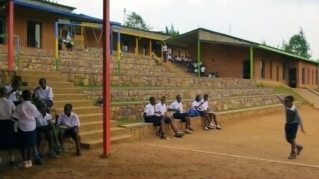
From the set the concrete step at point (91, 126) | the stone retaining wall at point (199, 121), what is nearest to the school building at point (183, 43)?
the stone retaining wall at point (199, 121)

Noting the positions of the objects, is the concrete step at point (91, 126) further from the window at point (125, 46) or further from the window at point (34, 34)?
the window at point (125, 46)

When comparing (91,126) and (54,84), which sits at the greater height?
(54,84)

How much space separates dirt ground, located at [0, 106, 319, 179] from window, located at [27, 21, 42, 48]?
48.9ft

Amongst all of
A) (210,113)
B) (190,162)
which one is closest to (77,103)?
(190,162)

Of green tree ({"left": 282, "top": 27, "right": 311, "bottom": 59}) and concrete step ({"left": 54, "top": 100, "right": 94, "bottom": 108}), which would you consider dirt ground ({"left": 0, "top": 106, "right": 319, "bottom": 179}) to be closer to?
concrete step ({"left": 54, "top": 100, "right": 94, "bottom": 108})

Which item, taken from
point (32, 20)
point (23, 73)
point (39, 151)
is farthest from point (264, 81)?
point (39, 151)

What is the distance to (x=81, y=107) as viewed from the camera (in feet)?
40.8

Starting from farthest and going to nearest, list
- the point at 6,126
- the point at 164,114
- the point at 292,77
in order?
the point at 292,77 → the point at 164,114 → the point at 6,126

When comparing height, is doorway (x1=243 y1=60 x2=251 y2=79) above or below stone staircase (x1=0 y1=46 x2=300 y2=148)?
above

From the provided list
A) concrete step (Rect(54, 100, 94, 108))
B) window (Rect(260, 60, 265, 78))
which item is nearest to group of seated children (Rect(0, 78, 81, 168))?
concrete step (Rect(54, 100, 94, 108))

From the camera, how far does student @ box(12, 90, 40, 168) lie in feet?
26.8

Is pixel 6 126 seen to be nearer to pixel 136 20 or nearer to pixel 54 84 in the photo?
pixel 54 84

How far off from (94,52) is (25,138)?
1870 cm

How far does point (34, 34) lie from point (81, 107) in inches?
576
